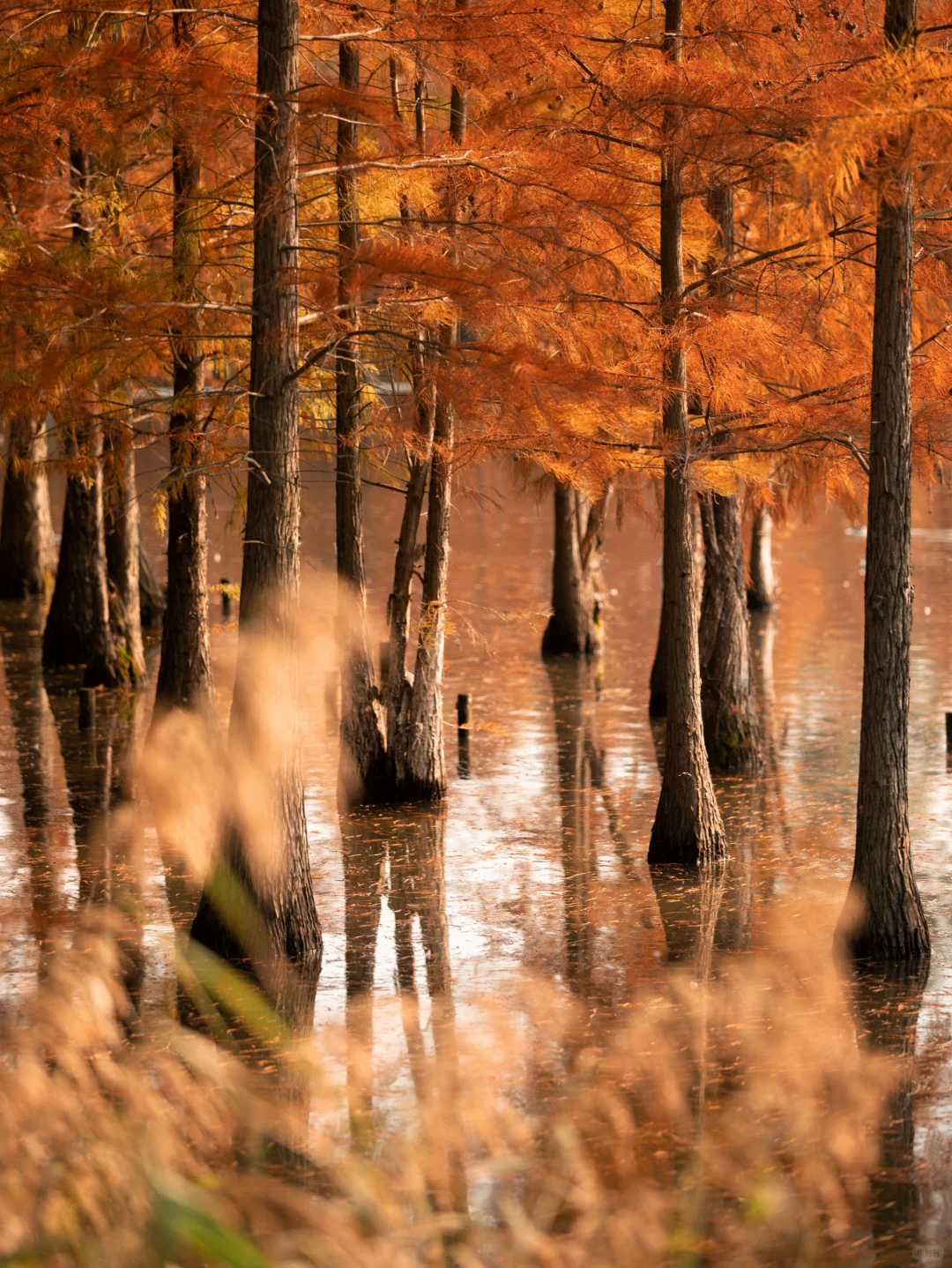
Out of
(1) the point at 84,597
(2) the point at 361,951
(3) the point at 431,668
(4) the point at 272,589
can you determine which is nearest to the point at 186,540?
(3) the point at 431,668

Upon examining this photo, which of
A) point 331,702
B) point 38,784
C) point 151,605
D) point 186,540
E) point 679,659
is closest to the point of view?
point 679,659

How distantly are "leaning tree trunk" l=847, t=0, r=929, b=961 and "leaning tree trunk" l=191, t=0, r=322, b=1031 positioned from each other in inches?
151

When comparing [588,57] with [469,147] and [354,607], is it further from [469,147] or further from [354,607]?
[354,607]

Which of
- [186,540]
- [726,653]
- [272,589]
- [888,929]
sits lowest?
[888,929]

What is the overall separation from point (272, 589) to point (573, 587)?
15.8m

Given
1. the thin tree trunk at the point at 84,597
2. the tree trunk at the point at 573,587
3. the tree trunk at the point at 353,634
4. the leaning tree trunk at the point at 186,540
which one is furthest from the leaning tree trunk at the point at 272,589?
the tree trunk at the point at 573,587

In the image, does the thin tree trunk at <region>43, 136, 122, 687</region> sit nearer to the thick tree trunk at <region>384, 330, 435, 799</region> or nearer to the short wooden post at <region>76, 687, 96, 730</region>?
the short wooden post at <region>76, 687, 96, 730</region>

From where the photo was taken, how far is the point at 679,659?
13094mm

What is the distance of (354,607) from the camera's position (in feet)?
50.3

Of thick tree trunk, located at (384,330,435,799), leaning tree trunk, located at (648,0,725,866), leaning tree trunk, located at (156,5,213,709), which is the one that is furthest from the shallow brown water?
leaning tree trunk, located at (156,5,213,709)

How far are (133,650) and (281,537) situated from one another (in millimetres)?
12505

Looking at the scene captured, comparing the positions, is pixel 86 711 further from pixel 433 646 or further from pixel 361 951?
pixel 361 951

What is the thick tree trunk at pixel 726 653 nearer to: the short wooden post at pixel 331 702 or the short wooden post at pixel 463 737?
the short wooden post at pixel 463 737

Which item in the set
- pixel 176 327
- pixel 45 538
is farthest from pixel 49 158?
pixel 45 538
